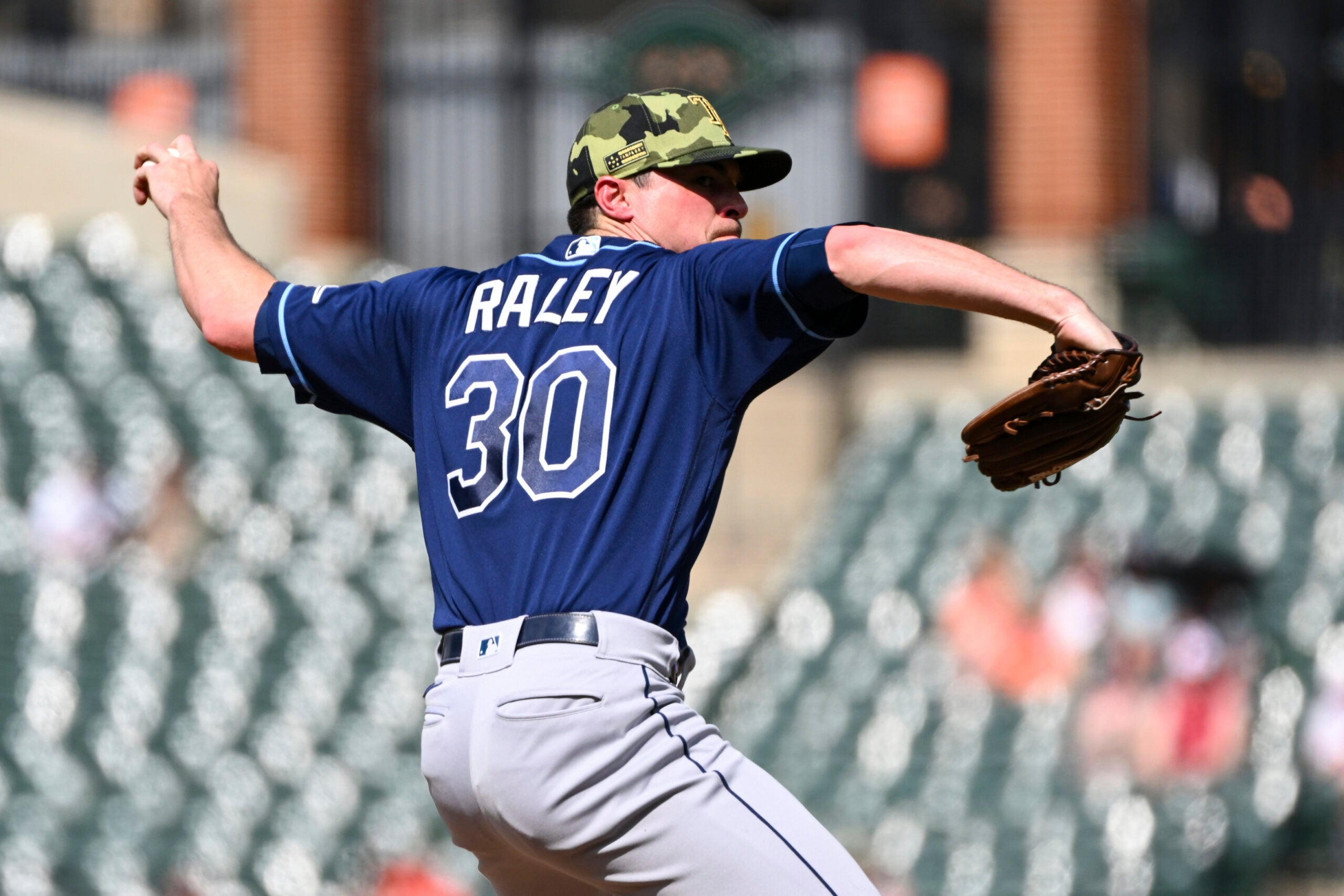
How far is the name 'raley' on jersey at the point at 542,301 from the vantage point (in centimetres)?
247

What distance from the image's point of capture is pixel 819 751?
779 centimetres

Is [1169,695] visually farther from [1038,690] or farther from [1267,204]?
[1267,204]

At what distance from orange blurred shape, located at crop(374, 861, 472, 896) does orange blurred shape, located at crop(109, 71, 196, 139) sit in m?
7.18

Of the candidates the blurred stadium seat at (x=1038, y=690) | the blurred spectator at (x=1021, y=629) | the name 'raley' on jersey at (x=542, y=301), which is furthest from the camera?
the blurred spectator at (x=1021, y=629)

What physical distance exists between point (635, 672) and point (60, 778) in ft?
20.7

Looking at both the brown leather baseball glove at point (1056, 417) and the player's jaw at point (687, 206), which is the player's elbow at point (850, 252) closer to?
the brown leather baseball glove at point (1056, 417)

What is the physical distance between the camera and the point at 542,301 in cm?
251

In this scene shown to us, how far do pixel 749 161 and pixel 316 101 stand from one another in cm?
1003

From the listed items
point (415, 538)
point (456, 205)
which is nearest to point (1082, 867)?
point (415, 538)

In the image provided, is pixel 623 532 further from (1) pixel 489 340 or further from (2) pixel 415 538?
(2) pixel 415 538

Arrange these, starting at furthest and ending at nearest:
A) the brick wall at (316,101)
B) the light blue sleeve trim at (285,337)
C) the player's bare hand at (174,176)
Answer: the brick wall at (316,101) < the player's bare hand at (174,176) < the light blue sleeve trim at (285,337)

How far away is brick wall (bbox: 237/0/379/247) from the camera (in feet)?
39.9

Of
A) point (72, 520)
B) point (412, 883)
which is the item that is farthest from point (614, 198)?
point (72, 520)

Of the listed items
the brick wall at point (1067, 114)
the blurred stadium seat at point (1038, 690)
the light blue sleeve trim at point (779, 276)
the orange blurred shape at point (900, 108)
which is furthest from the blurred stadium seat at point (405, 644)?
the light blue sleeve trim at point (779, 276)
